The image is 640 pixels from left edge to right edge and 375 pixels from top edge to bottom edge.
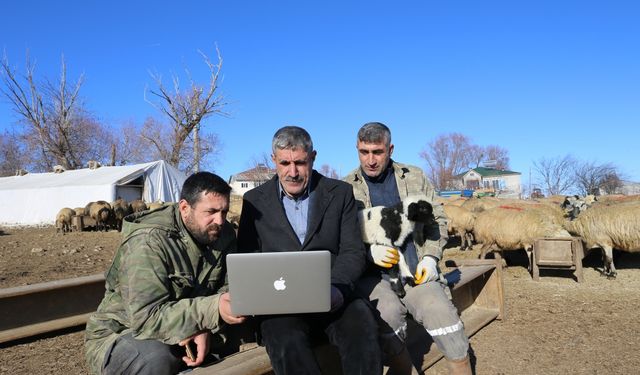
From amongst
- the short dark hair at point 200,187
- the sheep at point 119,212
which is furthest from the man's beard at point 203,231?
the sheep at point 119,212

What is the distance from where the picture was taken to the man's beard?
274 cm

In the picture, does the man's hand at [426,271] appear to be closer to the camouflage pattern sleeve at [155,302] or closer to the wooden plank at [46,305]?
the camouflage pattern sleeve at [155,302]

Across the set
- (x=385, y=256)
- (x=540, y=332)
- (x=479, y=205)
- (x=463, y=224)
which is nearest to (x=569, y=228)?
(x=463, y=224)

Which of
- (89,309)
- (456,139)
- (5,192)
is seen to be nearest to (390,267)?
(89,309)

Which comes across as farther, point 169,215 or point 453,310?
point 453,310

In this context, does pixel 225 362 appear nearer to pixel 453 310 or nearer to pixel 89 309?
pixel 453 310

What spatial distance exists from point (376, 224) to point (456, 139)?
80.1 m

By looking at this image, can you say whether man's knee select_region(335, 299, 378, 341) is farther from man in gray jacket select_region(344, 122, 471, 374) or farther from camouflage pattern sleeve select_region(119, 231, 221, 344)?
camouflage pattern sleeve select_region(119, 231, 221, 344)

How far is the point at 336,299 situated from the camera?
2.81m

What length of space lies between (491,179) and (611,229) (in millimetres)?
71568

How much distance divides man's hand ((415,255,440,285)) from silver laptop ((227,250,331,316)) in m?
1.49

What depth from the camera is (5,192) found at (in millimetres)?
31672

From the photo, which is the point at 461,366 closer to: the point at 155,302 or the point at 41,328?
the point at 155,302

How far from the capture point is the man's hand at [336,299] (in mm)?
2787
